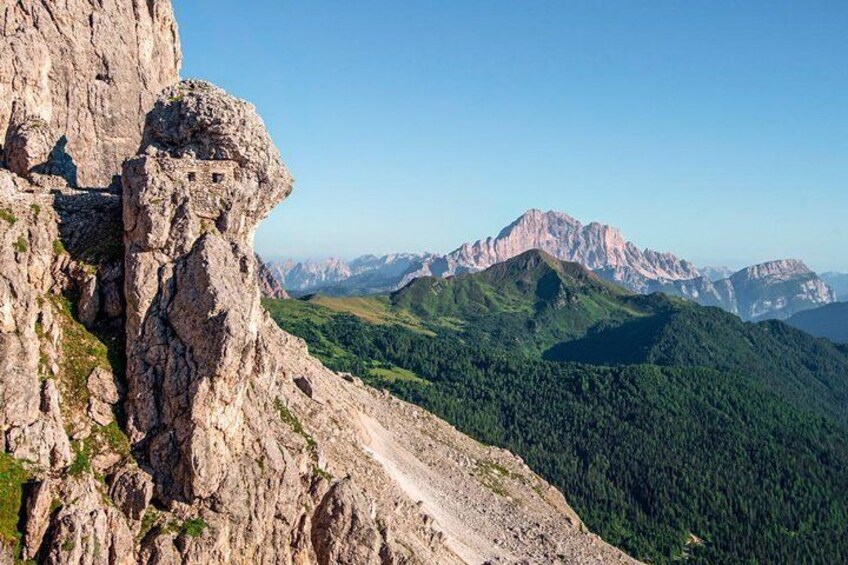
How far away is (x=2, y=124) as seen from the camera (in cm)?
7931

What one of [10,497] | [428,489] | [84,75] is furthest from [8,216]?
[428,489]

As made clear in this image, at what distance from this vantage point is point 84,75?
3969 inches

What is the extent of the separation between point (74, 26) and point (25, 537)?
84.7m

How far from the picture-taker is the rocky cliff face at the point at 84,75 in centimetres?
8350

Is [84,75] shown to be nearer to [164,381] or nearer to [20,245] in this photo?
[20,245]

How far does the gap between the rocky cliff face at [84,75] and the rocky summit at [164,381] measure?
4653 mm

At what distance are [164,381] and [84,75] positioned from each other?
235 feet

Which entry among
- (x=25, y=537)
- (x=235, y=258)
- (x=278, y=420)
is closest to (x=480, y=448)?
(x=278, y=420)

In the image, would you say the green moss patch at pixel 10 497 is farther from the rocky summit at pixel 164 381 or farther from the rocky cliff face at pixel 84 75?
the rocky cliff face at pixel 84 75

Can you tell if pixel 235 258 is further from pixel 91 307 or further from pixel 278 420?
pixel 278 420

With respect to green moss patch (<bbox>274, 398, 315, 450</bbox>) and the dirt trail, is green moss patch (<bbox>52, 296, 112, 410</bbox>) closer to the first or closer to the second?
green moss patch (<bbox>274, 398, 315, 450</bbox>)

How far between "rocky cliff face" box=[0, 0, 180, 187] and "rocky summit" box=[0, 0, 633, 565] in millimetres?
4653

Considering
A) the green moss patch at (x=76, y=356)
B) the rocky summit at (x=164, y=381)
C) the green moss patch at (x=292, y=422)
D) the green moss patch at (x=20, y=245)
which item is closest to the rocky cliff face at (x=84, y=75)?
the rocky summit at (x=164, y=381)

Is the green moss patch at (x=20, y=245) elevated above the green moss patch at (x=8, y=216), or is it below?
below
